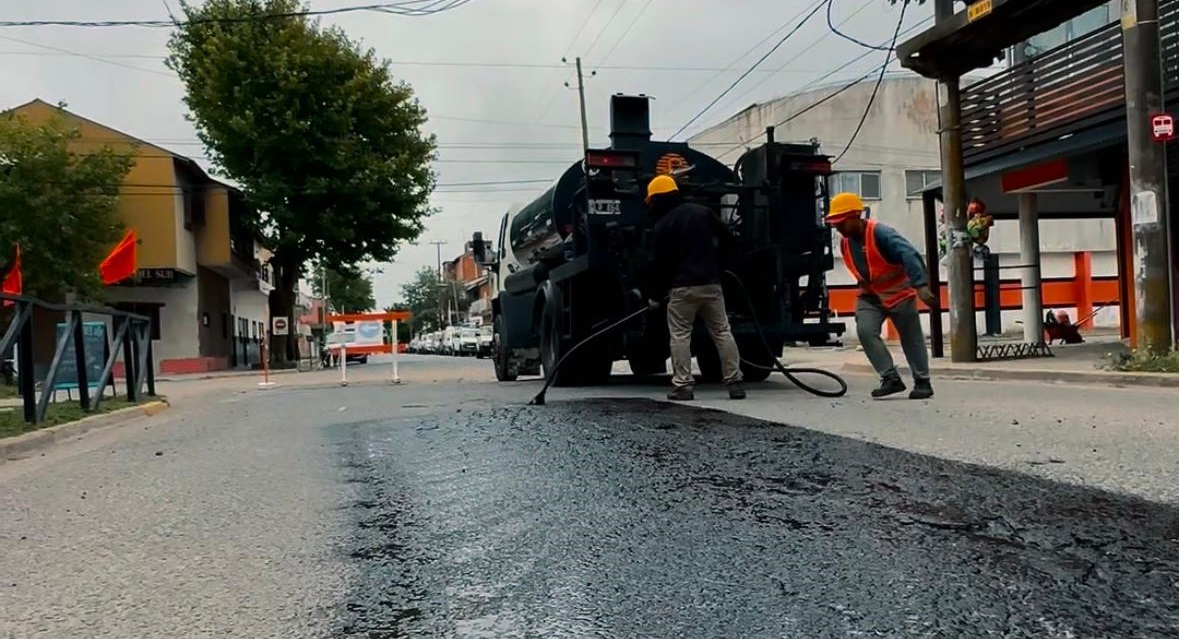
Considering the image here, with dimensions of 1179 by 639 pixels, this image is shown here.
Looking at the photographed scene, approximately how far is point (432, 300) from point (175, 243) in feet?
299

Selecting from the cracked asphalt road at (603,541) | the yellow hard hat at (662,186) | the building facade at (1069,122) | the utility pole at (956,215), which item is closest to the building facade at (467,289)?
the building facade at (1069,122)

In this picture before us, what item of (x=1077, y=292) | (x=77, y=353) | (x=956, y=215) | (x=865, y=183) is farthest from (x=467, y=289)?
(x=77, y=353)

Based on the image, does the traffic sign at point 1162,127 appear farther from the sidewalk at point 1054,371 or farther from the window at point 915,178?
the window at point 915,178

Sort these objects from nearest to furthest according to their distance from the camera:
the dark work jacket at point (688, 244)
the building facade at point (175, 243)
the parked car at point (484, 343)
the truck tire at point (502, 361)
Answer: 1. the dark work jacket at point (688, 244)
2. the truck tire at point (502, 361)
3. the building facade at point (175, 243)
4. the parked car at point (484, 343)

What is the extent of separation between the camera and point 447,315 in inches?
4550

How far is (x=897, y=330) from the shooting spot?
29.8 ft

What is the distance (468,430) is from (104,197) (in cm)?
2571

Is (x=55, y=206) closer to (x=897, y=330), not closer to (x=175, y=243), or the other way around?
(x=175, y=243)

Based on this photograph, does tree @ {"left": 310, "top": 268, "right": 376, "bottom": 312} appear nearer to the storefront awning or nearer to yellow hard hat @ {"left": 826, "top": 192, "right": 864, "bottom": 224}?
the storefront awning

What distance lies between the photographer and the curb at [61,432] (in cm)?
815

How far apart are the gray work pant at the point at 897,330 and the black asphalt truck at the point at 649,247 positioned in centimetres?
114

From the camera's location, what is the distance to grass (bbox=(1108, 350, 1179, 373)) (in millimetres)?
10797

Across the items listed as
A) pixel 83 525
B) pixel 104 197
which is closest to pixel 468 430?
pixel 83 525

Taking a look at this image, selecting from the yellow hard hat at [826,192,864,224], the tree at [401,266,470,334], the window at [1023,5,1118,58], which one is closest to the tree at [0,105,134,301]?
the window at [1023,5,1118,58]
